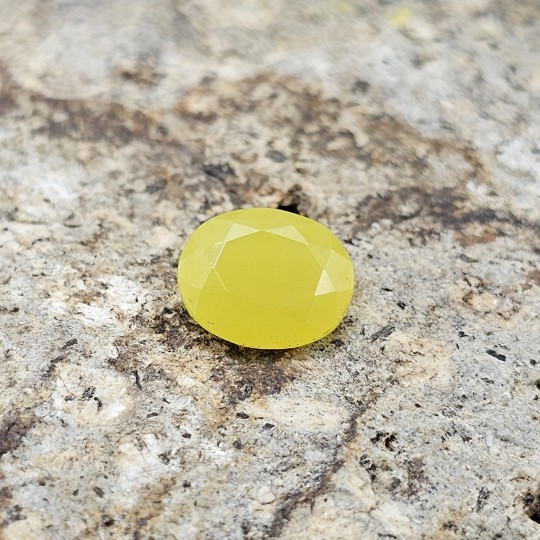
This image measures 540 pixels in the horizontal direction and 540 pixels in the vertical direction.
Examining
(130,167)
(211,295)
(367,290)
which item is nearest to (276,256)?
(211,295)

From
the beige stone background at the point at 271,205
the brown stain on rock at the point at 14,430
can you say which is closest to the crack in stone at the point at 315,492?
the beige stone background at the point at 271,205

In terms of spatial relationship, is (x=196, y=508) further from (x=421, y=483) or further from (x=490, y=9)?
(x=490, y=9)

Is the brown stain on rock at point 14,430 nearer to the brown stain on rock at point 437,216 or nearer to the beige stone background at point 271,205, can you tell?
the beige stone background at point 271,205

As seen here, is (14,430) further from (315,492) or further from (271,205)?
(271,205)

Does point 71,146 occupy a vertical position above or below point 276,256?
below

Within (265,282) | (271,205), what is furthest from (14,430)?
(271,205)

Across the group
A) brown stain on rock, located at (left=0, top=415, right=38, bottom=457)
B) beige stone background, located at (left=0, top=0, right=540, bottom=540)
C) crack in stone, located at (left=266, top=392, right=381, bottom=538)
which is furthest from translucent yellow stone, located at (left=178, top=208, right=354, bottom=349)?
brown stain on rock, located at (left=0, top=415, right=38, bottom=457)
